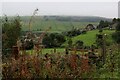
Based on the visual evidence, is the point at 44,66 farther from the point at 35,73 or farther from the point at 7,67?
the point at 7,67

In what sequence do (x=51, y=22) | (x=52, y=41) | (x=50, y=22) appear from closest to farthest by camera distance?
1. (x=50, y=22)
2. (x=51, y=22)
3. (x=52, y=41)

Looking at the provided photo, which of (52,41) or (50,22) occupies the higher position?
(50,22)

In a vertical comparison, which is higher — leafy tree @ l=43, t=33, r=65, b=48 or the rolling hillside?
the rolling hillside

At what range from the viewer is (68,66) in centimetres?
609

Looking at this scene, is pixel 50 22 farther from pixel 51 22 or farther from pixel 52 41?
pixel 52 41

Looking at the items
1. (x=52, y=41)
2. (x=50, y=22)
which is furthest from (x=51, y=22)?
(x=52, y=41)

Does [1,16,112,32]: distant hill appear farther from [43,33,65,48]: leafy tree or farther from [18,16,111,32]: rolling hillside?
[43,33,65,48]: leafy tree

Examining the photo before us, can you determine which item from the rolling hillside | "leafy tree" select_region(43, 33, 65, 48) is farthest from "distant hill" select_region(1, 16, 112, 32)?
"leafy tree" select_region(43, 33, 65, 48)

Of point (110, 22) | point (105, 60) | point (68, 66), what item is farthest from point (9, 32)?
point (110, 22)

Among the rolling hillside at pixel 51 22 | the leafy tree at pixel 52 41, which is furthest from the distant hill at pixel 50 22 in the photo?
the leafy tree at pixel 52 41

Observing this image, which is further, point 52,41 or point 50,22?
point 52,41

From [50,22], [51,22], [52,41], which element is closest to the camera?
[50,22]

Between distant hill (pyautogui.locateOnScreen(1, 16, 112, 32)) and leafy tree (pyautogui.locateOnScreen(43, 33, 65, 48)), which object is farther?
leafy tree (pyautogui.locateOnScreen(43, 33, 65, 48))

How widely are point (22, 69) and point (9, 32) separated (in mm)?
3613
